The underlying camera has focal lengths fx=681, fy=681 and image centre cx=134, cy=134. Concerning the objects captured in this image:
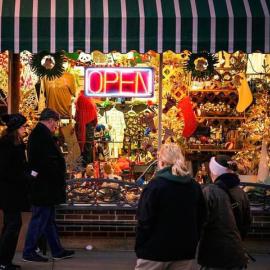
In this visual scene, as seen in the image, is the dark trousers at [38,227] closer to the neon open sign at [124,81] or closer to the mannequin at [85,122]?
the mannequin at [85,122]

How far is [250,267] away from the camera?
773 centimetres

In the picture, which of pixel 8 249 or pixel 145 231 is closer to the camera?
pixel 145 231

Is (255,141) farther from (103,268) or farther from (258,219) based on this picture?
(103,268)

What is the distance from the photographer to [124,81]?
9328 millimetres

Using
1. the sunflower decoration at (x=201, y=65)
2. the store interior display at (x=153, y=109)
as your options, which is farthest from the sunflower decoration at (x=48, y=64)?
the sunflower decoration at (x=201, y=65)

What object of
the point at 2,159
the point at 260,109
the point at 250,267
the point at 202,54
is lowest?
the point at 250,267

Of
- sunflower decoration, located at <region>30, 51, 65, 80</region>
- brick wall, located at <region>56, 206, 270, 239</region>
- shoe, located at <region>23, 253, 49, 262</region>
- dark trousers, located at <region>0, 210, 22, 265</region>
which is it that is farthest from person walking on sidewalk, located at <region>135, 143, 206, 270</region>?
sunflower decoration, located at <region>30, 51, 65, 80</region>

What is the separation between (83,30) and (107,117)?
6.23ft

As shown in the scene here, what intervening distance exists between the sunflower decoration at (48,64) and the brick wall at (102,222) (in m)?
2.06

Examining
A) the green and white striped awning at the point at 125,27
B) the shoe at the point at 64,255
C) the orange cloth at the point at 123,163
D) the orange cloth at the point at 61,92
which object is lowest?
the shoe at the point at 64,255

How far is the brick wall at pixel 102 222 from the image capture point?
8.44 m

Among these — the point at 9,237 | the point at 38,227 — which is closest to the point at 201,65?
the point at 38,227

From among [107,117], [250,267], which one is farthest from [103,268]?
[107,117]

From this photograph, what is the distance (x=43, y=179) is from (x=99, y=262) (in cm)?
121
